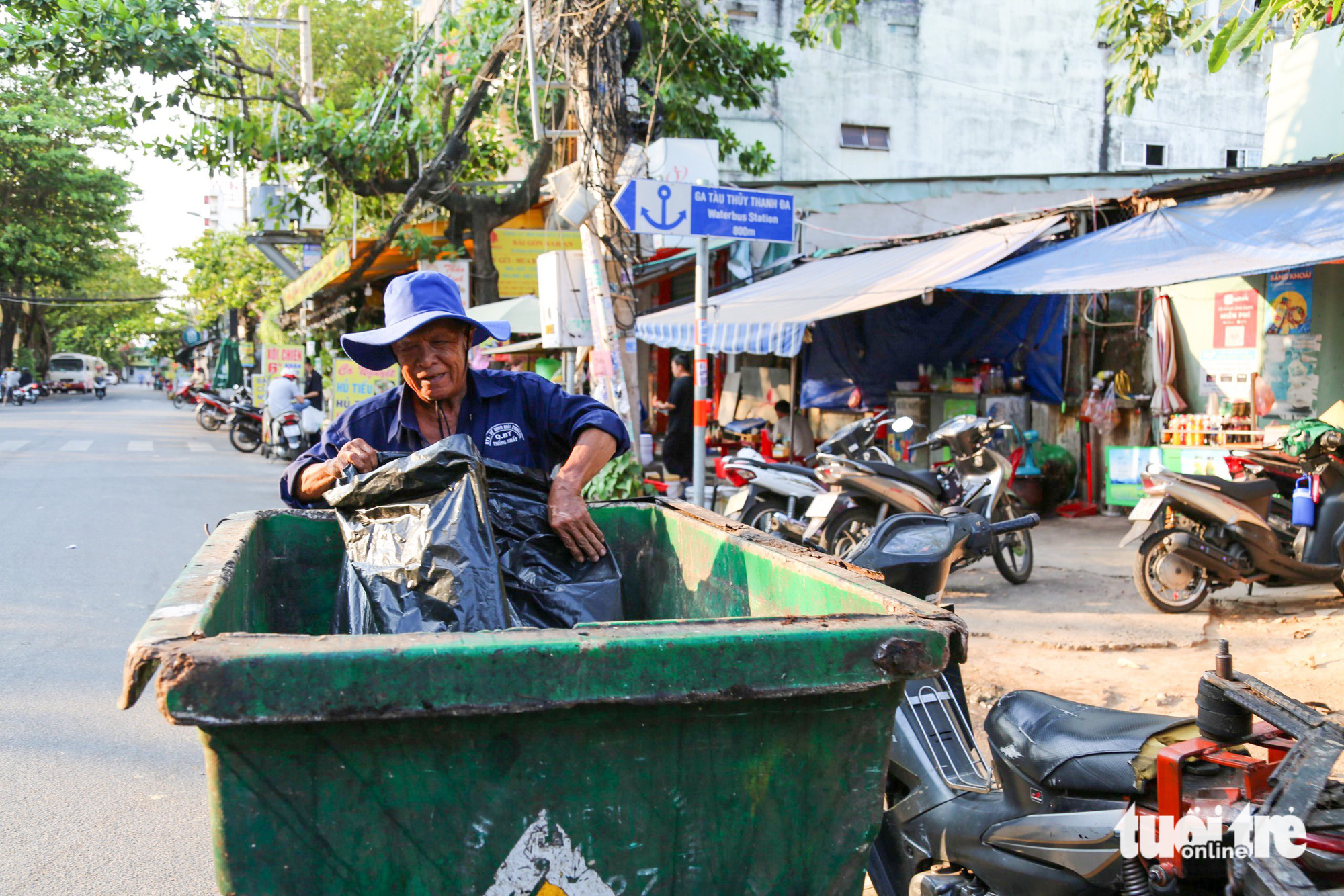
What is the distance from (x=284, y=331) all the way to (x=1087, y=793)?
30.0 metres

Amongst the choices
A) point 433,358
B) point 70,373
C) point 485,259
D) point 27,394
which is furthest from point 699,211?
point 70,373

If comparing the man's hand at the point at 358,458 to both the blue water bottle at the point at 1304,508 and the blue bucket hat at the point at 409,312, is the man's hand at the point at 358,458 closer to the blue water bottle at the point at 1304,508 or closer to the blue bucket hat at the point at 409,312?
the blue bucket hat at the point at 409,312

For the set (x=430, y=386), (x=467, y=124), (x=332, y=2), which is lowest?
(x=430, y=386)

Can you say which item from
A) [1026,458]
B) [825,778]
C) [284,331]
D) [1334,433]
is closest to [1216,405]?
[1026,458]

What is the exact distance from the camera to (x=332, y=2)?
25375 mm

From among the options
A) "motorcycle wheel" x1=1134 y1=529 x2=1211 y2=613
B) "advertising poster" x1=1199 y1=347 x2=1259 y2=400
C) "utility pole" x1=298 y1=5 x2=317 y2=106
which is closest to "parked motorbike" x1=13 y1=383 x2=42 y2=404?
"utility pole" x1=298 y1=5 x2=317 y2=106

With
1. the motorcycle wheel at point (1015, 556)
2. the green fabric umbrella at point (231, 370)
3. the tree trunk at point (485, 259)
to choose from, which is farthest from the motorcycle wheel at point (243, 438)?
the green fabric umbrella at point (231, 370)

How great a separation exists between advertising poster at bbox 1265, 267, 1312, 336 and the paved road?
8531 mm

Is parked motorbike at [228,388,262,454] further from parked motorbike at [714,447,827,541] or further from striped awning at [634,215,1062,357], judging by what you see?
parked motorbike at [714,447,827,541]

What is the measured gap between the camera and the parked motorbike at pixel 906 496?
6941 millimetres

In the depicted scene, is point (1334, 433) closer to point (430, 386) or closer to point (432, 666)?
point (430, 386)

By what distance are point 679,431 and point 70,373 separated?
49.9 m

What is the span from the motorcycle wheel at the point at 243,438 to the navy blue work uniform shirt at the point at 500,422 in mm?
15754

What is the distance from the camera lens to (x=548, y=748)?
4.98 feet
